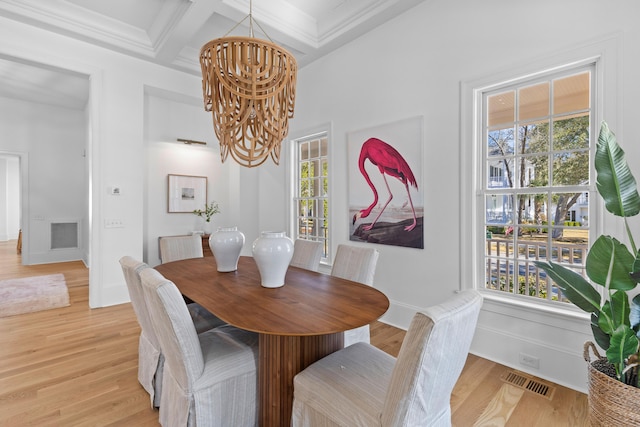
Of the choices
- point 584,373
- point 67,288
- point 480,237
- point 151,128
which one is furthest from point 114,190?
point 584,373

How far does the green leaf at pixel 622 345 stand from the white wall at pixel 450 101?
2.51ft

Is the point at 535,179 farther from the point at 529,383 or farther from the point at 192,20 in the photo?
the point at 192,20

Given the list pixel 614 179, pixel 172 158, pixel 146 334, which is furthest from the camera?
pixel 172 158

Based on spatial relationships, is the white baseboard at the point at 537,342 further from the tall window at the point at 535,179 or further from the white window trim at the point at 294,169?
the white window trim at the point at 294,169

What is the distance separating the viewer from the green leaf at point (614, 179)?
5.08 feet

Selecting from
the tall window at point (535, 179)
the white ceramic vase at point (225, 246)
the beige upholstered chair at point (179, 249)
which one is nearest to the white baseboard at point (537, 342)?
the tall window at point (535, 179)

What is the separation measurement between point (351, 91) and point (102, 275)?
386cm

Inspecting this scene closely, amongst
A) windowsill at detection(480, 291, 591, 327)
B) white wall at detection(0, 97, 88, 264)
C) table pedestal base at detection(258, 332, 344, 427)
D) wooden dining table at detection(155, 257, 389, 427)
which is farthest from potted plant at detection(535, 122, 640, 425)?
white wall at detection(0, 97, 88, 264)

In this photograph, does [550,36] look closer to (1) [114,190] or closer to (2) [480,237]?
(2) [480,237]

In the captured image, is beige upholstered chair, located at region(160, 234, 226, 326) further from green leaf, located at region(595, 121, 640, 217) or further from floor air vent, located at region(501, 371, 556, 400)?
green leaf, located at region(595, 121, 640, 217)

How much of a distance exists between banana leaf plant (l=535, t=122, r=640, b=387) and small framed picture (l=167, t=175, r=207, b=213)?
550cm

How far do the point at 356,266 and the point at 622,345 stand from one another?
4.89 feet

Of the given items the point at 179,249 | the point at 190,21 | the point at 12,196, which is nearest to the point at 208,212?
the point at 179,249

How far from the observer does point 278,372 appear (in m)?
1.51
